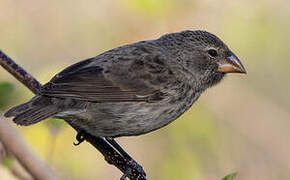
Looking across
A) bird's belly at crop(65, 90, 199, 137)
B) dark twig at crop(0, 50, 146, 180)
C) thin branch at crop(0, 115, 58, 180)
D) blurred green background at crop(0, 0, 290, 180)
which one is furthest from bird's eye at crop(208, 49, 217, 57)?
thin branch at crop(0, 115, 58, 180)

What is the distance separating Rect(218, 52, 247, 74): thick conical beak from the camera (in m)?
4.74

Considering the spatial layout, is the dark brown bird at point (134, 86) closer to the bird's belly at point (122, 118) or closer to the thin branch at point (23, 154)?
the bird's belly at point (122, 118)

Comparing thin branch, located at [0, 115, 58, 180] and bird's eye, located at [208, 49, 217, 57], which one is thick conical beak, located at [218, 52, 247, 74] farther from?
thin branch, located at [0, 115, 58, 180]

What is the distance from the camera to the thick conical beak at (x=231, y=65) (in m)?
4.74

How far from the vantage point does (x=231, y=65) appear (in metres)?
4.77

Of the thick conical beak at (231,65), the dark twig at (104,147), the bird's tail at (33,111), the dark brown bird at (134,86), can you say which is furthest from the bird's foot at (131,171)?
the thick conical beak at (231,65)

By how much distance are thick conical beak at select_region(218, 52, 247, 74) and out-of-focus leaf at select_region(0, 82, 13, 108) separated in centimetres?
A: 236

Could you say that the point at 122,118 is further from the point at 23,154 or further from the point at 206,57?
the point at 23,154

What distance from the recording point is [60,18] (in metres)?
7.27

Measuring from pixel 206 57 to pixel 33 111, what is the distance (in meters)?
1.71

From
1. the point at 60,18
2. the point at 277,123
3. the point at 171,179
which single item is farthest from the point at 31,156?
the point at 60,18

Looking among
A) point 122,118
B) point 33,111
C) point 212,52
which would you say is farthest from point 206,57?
point 33,111

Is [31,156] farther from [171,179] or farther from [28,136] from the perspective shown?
[171,179]

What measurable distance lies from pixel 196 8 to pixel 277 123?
1.58 metres
